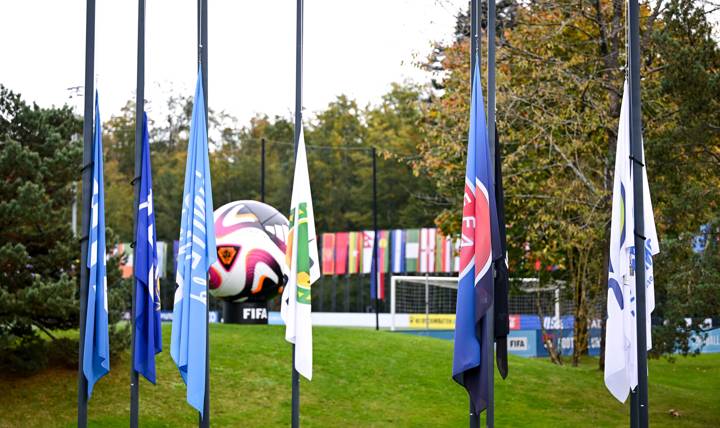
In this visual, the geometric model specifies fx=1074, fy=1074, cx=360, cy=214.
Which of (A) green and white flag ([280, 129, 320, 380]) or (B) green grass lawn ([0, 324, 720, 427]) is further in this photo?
(B) green grass lawn ([0, 324, 720, 427])

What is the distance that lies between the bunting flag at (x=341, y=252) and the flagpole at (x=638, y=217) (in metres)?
42.4

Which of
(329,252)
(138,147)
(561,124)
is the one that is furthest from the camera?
(329,252)

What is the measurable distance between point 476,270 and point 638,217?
2.28 meters

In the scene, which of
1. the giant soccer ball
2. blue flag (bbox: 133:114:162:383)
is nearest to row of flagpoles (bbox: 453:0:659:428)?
blue flag (bbox: 133:114:162:383)

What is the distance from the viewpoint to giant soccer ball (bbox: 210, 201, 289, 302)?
22.9 metres

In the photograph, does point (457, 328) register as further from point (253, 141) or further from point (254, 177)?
point (253, 141)

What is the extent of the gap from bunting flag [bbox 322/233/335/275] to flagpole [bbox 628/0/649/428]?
1683 inches

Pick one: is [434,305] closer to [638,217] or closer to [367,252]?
[367,252]

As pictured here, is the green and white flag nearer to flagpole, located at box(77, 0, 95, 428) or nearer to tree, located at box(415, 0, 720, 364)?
flagpole, located at box(77, 0, 95, 428)

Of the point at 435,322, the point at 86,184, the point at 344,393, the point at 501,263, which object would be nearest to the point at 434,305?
the point at 435,322

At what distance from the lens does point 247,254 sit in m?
22.9

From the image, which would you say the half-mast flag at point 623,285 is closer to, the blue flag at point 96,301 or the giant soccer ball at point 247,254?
the blue flag at point 96,301

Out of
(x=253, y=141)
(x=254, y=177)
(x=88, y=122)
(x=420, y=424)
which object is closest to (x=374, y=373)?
(x=420, y=424)

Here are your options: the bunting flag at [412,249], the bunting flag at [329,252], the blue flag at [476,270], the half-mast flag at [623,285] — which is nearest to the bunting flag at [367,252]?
the bunting flag at [329,252]
